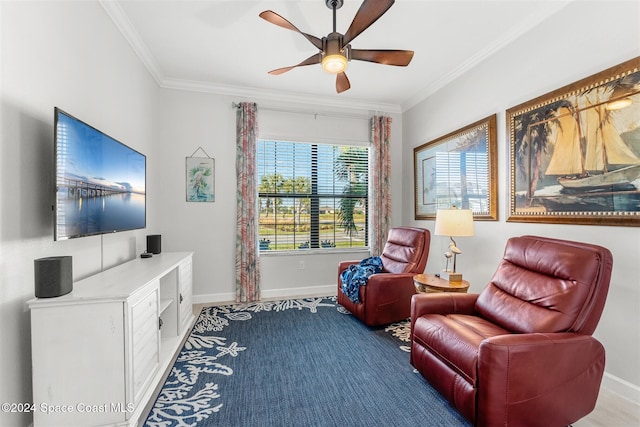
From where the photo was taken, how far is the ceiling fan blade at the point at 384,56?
2.28m

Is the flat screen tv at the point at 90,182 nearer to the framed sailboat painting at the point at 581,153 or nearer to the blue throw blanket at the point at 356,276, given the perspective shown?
the blue throw blanket at the point at 356,276

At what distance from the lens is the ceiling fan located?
6.17ft

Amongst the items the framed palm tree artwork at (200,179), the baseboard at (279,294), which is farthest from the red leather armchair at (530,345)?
the framed palm tree artwork at (200,179)

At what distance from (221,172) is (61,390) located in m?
2.89

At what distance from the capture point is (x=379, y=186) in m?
4.50

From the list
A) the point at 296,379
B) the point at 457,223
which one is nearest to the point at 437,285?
the point at 457,223

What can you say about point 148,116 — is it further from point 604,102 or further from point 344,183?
point 604,102

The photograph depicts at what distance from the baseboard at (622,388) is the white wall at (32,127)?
11.9ft

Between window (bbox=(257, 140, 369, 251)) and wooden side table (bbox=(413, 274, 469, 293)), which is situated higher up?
window (bbox=(257, 140, 369, 251))

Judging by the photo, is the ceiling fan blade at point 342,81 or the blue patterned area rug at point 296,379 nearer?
the blue patterned area rug at point 296,379

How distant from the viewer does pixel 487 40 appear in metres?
2.90

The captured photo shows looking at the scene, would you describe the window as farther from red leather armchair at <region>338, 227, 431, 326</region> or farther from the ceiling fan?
the ceiling fan

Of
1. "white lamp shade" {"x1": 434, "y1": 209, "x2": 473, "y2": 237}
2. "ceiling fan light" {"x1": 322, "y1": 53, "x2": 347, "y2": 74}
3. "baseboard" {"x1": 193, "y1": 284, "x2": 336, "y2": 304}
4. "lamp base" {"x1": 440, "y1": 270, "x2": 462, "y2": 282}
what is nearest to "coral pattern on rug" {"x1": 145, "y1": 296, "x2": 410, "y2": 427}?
"baseboard" {"x1": 193, "y1": 284, "x2": 336, "y2": 304}

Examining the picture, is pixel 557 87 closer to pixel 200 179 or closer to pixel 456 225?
pixel 456 225
